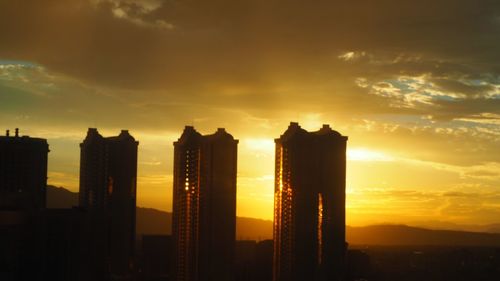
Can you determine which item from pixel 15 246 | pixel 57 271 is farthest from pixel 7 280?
pixel 57 271

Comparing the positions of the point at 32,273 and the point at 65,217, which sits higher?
the point at 65,217

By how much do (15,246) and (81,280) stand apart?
25.4 m

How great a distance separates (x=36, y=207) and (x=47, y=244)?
10.5 meters

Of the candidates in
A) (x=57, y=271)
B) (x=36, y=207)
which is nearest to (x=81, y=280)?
Answer: (x=57, y=271)

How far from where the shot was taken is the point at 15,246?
161625 millimetres

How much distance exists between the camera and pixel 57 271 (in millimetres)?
175250

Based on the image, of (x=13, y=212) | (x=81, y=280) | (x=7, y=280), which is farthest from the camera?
(x=81, y=280)

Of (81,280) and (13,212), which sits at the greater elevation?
(13,212)

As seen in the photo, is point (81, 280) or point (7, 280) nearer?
point (7, 280)

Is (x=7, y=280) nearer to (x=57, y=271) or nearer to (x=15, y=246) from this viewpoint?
(x=15, y=246)

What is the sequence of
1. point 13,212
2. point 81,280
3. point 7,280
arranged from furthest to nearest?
point 81,280
point 13,212
point 7,280

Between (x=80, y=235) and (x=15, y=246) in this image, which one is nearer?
(x=15, y=246)

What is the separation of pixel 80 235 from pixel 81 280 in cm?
1265

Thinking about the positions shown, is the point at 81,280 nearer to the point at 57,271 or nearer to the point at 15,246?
the point at 57,271
